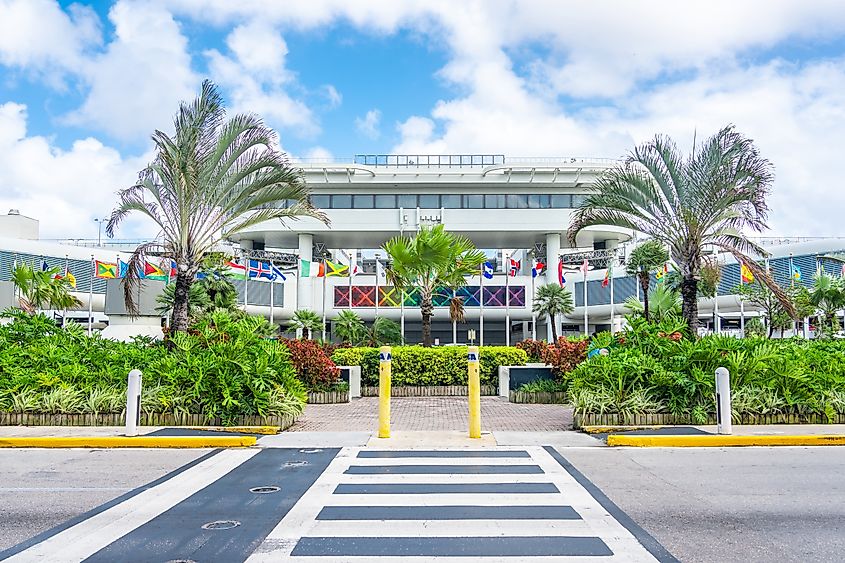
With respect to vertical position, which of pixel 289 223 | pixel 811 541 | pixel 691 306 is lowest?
pixel 811 541

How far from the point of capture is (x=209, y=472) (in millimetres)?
9023

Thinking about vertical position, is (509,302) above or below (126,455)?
above

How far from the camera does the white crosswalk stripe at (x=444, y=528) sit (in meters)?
5.60

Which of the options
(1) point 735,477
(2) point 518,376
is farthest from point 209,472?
(2) point 518,376

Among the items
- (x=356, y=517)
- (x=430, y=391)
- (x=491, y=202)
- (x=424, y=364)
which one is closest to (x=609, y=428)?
(x=356, y=517)

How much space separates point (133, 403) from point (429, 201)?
37626 mm

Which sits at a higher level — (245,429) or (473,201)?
(473,201)

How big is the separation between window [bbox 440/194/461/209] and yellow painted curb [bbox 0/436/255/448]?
37.7 m

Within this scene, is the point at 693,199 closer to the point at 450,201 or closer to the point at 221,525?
the point at 221,525

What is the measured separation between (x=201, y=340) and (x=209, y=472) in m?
5.48

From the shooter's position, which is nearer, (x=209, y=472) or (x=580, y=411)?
(x=209, y=472)

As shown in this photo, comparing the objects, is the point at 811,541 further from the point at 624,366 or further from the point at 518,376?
the point at 518,376

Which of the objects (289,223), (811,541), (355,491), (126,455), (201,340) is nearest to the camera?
(811,541)

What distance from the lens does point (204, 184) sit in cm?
1775
